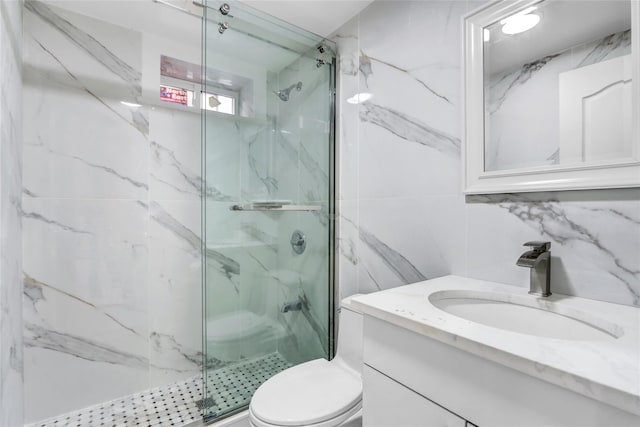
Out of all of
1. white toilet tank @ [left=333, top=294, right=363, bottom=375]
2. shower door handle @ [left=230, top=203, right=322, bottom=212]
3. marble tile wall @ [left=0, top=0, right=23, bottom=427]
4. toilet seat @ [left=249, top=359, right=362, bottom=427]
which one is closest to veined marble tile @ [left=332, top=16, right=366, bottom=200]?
shower door handle @ [left=230, top=203, right=322, bottom=212]

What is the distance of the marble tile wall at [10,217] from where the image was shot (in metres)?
1.06

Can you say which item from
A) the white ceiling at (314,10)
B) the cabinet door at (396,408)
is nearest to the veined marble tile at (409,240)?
the cabinet door at (396,408)

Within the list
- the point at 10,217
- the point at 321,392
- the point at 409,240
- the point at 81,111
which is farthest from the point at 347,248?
the point at 81,111

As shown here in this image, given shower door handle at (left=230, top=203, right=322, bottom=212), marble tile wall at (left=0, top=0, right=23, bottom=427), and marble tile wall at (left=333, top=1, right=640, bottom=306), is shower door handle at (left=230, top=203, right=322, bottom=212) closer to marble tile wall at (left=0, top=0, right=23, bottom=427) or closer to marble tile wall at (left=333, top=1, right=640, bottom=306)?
marble tile wall at (left=333, top=1, right=640, bottom=306)

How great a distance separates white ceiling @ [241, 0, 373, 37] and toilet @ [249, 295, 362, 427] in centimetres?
151

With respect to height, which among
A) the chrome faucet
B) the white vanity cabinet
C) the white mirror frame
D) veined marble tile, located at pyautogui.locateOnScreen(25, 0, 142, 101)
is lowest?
the white vanity cabinet

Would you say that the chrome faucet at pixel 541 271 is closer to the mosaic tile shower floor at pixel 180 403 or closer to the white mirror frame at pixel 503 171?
the white mirror frame at pixel 503 171

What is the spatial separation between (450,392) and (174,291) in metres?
1.75

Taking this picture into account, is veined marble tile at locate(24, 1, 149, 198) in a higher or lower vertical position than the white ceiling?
lower

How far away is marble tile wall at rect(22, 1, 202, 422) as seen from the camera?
1.60 meters

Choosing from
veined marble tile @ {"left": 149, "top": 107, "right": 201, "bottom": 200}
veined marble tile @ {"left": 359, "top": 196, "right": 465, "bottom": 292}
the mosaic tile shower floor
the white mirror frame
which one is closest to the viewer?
the white mirror frame

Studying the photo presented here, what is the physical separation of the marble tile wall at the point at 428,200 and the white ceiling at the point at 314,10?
0.07 m

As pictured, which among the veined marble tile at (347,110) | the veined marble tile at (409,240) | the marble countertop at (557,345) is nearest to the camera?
the marble countertop at (557,345)

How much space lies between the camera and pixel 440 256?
1283 millimetres
